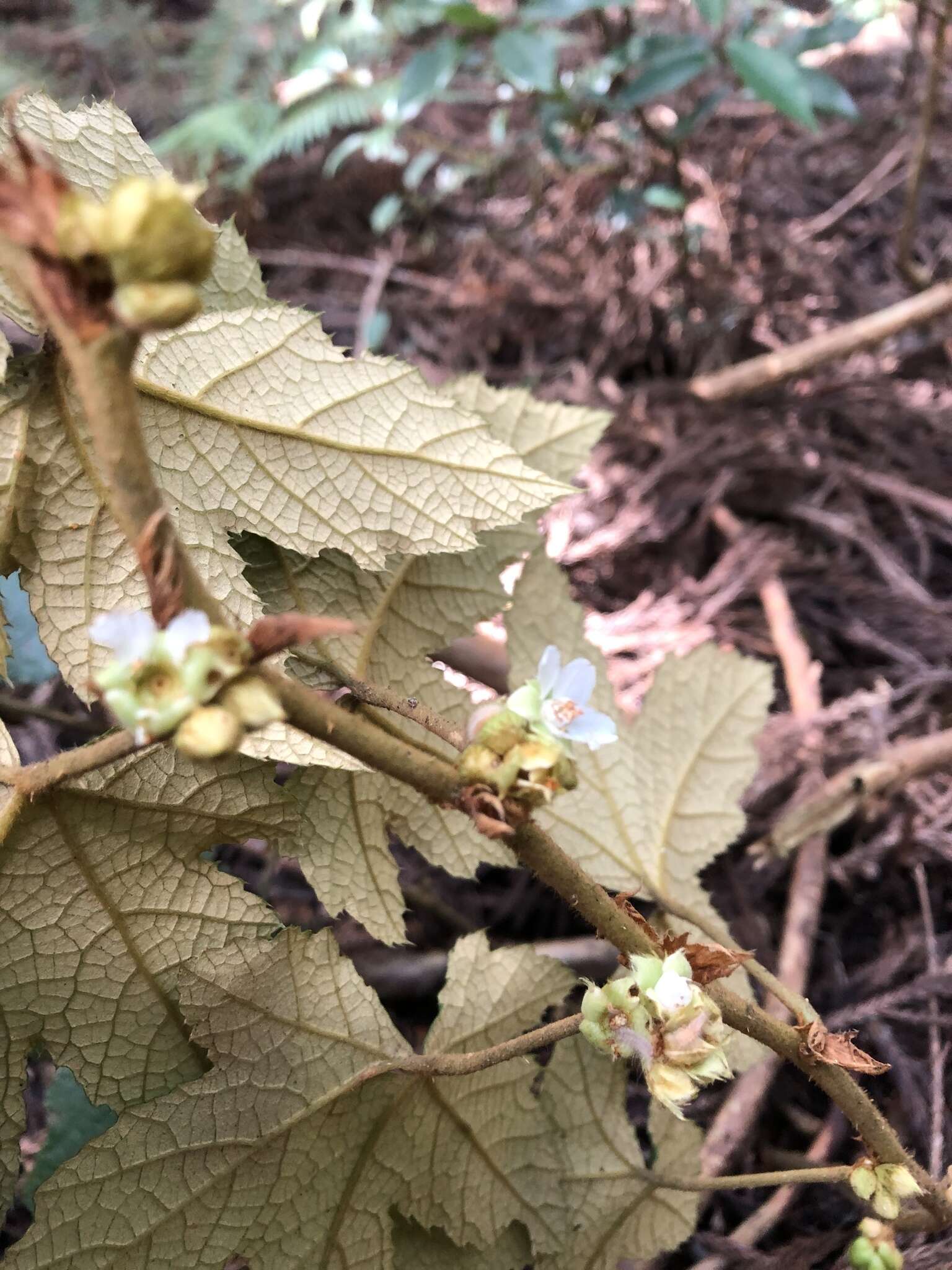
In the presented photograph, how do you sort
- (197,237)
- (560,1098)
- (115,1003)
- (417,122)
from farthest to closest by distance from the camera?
(417,122), (560,1098), (115,1003), (197,237)

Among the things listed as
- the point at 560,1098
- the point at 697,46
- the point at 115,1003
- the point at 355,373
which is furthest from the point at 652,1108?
the point at 697,46

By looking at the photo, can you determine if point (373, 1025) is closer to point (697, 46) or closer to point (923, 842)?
point (923, 842)

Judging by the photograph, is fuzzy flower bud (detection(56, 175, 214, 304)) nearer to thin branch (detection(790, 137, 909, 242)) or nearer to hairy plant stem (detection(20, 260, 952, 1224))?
hairy plant stem (detection(20, 260, 952, 1224))

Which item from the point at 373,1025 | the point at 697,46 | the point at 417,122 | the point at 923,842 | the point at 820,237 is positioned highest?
the point at 697,46

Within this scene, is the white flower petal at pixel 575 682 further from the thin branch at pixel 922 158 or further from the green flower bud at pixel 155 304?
the thin branch at pixel 922 158

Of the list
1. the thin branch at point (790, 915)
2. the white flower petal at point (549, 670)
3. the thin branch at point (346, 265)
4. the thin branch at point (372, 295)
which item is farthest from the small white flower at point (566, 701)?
the thin branch at point (346, 265)

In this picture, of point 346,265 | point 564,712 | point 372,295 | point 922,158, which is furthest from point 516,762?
point 346,265

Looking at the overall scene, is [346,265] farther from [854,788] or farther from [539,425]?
[854,788]
